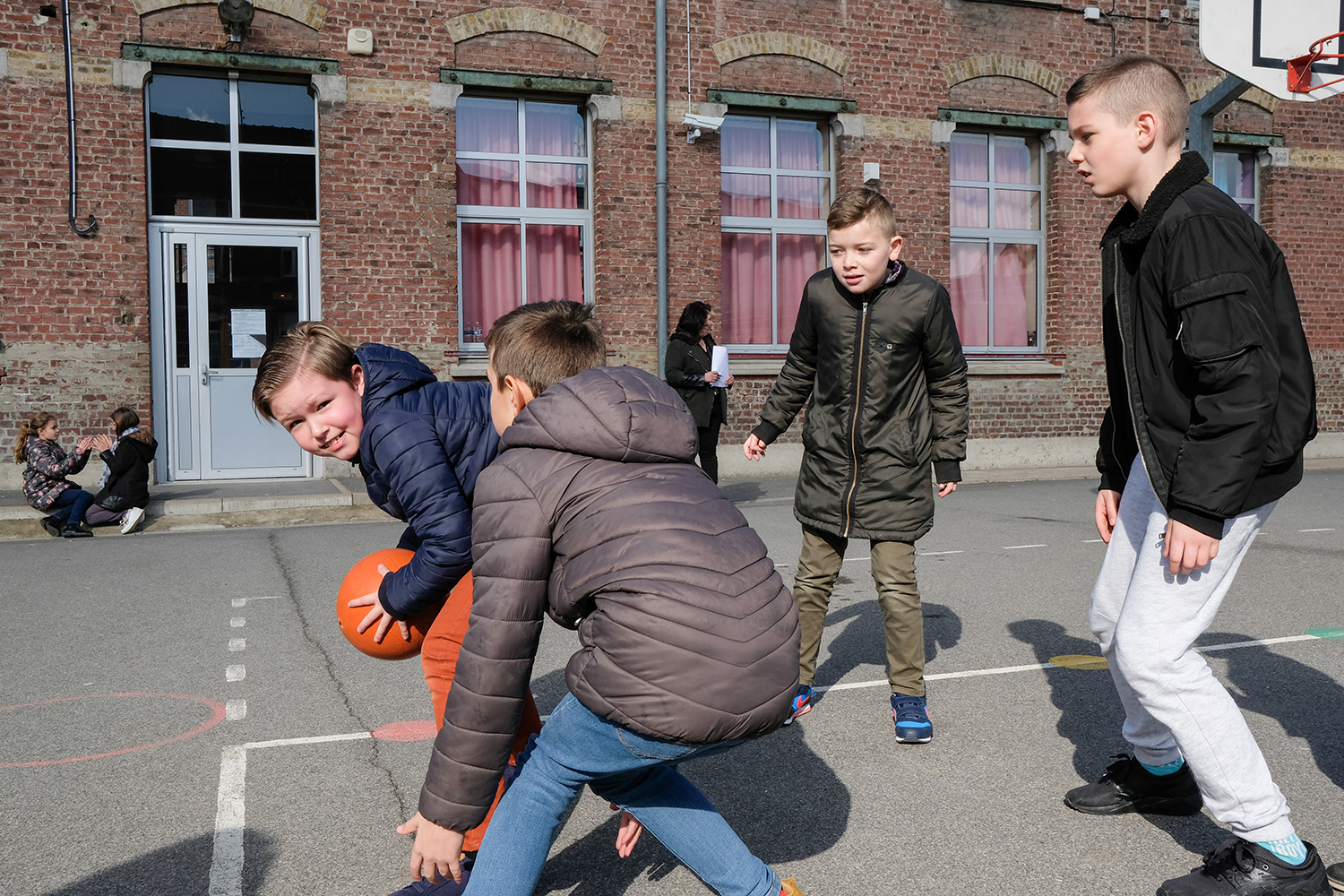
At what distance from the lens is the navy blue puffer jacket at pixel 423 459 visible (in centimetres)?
280

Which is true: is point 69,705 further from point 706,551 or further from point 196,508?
point 196,508

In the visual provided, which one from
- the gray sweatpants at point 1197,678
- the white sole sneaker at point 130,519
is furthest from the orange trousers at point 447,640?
the white sole sneaker at point 130,519

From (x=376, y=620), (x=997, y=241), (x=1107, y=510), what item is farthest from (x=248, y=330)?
(x=1107, y=510)

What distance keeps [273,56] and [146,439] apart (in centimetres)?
479

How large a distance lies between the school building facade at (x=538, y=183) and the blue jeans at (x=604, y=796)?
451 inches

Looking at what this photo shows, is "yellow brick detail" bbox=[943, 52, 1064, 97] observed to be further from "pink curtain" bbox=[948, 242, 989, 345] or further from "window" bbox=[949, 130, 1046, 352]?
"pink curtain" bbox=[948, 242, 989, 345]

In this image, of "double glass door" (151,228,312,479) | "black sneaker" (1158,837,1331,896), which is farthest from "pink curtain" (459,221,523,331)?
Result: "black sneaker" (1158,837,1331,896)

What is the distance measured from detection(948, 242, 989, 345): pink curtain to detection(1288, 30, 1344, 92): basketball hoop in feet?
27.7

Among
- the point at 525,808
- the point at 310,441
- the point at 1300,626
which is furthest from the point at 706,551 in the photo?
the point at 1300,626

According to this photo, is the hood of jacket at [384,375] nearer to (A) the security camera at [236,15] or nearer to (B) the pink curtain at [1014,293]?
(A) the security camera at [236,15]

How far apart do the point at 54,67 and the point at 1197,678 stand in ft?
43.0

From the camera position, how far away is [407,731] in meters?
4.26

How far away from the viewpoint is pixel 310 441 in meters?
3.07

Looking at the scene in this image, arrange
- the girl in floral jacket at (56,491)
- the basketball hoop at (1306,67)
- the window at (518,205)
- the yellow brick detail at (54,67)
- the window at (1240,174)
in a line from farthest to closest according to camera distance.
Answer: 1. the window at (1240,174)
2. the window at (518,205)
3. the yellow brick detail at (54,67)
4. the girl in floral jacket at (56,491)
5. the basketball hoop at (1306,67)
